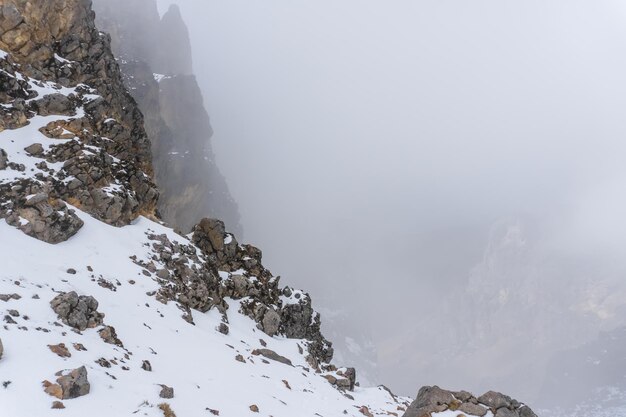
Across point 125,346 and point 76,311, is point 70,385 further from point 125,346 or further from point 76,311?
point 76,311

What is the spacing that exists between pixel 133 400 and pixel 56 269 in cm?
1233

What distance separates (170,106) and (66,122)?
112m

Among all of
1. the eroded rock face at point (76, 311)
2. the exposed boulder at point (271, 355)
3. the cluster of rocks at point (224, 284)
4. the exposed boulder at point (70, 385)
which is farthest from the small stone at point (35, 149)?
the exposed boulder at point (70, 385)

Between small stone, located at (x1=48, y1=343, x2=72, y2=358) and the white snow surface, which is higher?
the white snow surface

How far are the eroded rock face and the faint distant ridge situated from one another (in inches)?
3763

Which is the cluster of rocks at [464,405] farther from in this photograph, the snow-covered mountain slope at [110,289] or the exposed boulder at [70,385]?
the exposed boulder at [70,385]

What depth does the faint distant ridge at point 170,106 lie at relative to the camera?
11875cm

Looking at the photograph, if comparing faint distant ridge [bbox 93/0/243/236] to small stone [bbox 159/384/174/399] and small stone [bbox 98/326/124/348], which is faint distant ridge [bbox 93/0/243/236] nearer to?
small stone [bbox 98/326/124/348]

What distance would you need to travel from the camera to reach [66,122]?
3866 cm

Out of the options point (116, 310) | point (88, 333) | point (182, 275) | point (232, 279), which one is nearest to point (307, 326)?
point (232, 279)

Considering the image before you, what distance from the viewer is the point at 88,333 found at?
18.1 meters

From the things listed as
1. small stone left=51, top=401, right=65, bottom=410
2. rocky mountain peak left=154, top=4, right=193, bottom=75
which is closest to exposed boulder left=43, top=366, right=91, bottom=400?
small stone left=51, top=401, right=65, bottom=410

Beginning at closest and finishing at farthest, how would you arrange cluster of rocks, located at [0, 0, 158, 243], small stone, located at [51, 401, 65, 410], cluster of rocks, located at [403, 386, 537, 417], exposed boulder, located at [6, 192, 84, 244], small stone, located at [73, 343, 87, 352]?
1. small stone, located at [51, 401, 65, 410]
2. small stone, located at [73, 343, 87, 352]
3. cluster of rocks, located at [403, 386, 537, 417]
4. exposed boulder, located at [6, 192, 84, 244]
5. cluster of rocks, located at [0, 0, 158, 243]

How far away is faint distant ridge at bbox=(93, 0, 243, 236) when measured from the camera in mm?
118750
